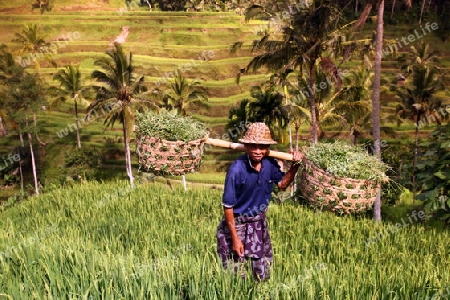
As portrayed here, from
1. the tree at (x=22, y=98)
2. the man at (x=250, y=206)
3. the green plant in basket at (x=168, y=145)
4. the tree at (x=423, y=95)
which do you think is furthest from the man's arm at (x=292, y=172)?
the tree at (x=22, y=98)

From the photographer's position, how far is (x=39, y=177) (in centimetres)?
2747

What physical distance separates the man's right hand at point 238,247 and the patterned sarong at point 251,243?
0.29ft

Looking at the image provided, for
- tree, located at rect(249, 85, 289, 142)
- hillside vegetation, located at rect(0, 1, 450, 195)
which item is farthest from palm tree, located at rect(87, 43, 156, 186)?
hillside vegetation, located at rect(0, 1, 450, 195)

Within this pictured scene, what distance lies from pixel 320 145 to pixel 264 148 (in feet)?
2.74

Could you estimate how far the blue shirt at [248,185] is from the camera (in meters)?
2.98

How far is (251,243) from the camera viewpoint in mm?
Answer: 3141

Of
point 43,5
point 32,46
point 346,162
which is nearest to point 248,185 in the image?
point 346,162

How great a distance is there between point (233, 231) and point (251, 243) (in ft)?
0.79

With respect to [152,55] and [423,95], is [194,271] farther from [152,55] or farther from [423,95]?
[152,55]

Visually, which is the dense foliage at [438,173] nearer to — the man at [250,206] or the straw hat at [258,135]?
the man at [250,206]

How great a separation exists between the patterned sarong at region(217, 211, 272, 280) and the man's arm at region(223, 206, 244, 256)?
0.10 meters

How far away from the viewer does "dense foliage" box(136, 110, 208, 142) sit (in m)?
4.18

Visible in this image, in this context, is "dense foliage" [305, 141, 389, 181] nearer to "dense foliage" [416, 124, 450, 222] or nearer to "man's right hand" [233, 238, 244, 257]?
"man's right hand" [233, 238, 244, 257]

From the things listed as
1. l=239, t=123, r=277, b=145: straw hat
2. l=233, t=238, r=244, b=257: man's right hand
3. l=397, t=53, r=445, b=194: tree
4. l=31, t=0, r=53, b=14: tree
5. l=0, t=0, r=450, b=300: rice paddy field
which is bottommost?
l=0, t=0, r=450, b=300: rice paddy field
